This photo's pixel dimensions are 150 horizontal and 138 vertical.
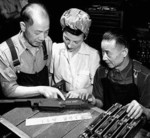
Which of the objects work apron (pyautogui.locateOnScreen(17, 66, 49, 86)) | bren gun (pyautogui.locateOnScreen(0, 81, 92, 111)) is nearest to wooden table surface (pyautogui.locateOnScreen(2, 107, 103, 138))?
bren gun (pyautogui.locateOnScreen(0, 81, 92, 111))

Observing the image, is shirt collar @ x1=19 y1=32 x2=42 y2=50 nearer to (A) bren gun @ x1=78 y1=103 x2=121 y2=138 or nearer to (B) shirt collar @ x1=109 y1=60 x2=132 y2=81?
(B) shirt collar @ x1=109 y1=60 x2=132 y2=81

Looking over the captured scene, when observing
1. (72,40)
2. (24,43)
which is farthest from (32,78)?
(72,40)

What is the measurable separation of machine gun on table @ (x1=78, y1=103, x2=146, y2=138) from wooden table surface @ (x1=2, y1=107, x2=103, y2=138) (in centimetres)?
22

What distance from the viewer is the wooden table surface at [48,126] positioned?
1.89 meters

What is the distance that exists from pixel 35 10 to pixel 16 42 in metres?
0.50

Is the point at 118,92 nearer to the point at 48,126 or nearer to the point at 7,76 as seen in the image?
the point at 48,126

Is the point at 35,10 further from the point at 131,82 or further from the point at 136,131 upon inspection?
the point at 136,131

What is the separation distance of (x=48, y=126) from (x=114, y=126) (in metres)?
0.63


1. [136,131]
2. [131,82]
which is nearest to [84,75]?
[131,82]

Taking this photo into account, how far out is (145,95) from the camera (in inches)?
102

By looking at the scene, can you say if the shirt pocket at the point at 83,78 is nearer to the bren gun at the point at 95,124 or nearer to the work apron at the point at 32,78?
the work apron at the point at 32,78

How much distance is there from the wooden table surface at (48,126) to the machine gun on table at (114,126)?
22cm

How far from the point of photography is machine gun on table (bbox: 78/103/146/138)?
1.65 m

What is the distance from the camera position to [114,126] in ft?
5.65
